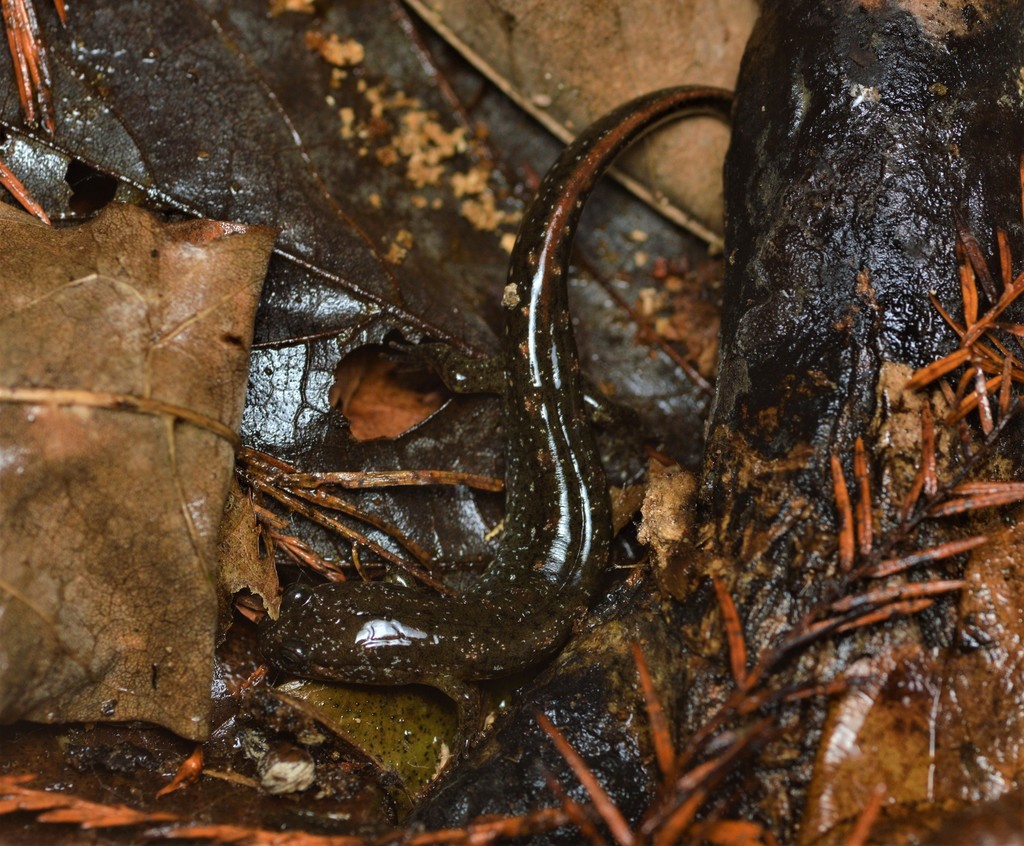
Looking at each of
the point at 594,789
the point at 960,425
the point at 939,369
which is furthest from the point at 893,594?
the point at 594,789

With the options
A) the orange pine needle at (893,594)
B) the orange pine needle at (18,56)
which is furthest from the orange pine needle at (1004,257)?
the orange pine needle at (18,56)

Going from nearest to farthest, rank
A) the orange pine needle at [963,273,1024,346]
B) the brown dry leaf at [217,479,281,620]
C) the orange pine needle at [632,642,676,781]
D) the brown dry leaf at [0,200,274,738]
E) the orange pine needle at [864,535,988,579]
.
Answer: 1. the orange pine needle at [632,642,676,781]
2. the orange pine needle at [864,535,988,579]
3. the brown dry leaf at [0,200,274,738]
4. the orange pine needle at [963,273,1024,346]
5. the brown dry leaf at [217,479,281,620]

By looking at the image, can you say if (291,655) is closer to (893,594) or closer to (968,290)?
(893,594)

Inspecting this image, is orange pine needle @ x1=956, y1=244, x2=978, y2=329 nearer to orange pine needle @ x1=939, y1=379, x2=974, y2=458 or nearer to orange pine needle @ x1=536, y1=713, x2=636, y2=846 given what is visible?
orange pine needle @ x1=939, y1=379, x2=974, y2=458

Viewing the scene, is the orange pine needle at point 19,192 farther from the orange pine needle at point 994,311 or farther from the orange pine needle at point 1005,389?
the orange pine needle at point 1005,389

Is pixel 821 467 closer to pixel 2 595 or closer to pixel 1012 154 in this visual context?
pixel 1012 154

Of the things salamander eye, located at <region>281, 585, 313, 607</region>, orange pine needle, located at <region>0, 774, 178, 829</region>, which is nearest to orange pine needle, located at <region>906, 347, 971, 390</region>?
salamander eye, located at <region>281, 585, 313, 607</region>
